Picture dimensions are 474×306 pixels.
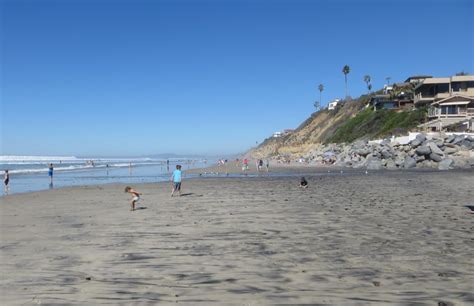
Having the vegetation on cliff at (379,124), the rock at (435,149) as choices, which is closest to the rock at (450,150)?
the rock at (435,149)

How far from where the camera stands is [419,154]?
4294cm

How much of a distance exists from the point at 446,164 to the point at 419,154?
4.46 meters

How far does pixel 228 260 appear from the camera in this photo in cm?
812

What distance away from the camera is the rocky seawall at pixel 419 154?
136 ft

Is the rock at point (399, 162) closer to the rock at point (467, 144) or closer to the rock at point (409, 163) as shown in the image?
the rock at point (409, 163)

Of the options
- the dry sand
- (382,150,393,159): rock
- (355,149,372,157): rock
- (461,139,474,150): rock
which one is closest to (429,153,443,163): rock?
(382,150,393,159): rock

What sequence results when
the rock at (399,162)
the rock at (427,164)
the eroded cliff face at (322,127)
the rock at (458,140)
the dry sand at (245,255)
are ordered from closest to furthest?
the dry sand at (245,255)
the rock at (427,164)
the rock at (399,162)
the rock at (458,140)
the eroded cliff face at (322,127)

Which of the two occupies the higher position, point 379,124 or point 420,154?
point 379,124

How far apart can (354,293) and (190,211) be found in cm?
1021

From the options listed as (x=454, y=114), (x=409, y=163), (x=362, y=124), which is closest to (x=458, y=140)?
(x=409, y=163)

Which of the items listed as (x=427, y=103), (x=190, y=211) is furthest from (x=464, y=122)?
(x=190, y=211)

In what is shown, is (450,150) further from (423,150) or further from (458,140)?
(423,150)

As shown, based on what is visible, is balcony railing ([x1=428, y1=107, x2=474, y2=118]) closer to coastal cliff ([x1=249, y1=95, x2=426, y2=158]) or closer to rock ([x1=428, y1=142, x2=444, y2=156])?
coastal cliff ([x1=249, y1=95, x2=426, y2=158])

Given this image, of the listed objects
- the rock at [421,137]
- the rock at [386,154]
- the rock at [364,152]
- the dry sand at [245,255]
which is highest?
the rock at [421,137]
